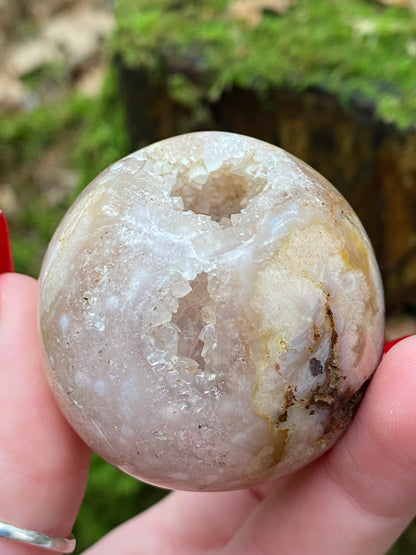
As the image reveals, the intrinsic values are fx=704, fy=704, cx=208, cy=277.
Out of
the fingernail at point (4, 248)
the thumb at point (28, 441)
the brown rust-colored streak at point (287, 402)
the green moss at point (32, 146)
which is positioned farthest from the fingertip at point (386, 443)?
the green moss at point (32, 146)

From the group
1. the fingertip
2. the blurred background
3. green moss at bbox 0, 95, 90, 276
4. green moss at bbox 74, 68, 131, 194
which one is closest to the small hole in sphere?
the fingertip

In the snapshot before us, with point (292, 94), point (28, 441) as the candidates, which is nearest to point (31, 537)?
point (28, 441)

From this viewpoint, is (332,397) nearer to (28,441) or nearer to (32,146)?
(28,441)

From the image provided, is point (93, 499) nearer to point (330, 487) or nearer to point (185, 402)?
point (330, 487)

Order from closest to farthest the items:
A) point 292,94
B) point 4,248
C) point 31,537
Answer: point 31,537 → point 4,248 → point 292,94

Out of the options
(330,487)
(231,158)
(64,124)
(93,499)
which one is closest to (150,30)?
(64,124)

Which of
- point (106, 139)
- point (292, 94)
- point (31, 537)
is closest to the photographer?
point (31, 537)

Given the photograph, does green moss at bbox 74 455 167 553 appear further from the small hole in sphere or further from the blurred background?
the small hole in sphere
